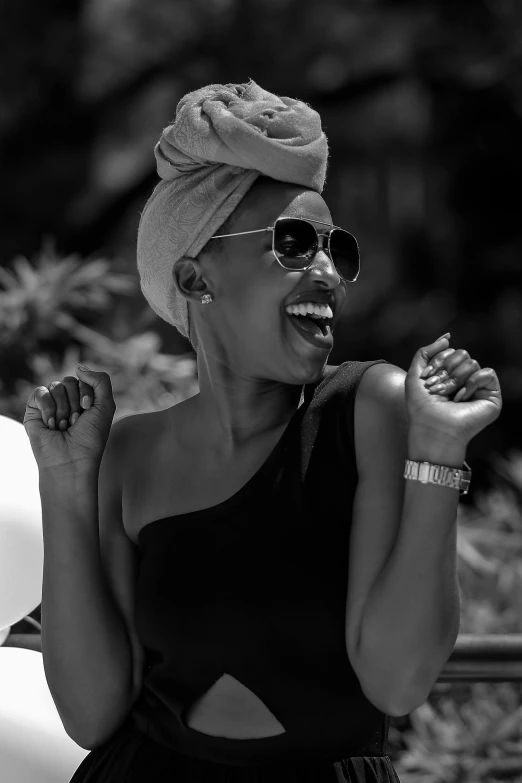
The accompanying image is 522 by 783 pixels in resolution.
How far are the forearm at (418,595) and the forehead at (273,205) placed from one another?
0.41m

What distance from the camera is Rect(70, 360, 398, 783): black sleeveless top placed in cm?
159

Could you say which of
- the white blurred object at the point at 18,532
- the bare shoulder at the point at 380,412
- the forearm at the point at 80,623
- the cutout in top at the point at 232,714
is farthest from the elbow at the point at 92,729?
the bare shoulder at the point at 380,412

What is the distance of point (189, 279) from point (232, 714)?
2.08 feet

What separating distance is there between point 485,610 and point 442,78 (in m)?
5.46

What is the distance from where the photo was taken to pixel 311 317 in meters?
1.65

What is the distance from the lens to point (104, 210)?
8.38 metres

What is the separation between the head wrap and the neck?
0.54 feet

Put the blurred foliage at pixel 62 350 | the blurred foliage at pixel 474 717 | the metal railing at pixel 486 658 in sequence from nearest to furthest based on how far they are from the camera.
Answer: the metal railing at pixel 486 658
the blurred foliage at pixel 474 717
the blurred foliage at pixel 62 350

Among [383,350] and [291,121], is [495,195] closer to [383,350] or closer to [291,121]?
[383,350]

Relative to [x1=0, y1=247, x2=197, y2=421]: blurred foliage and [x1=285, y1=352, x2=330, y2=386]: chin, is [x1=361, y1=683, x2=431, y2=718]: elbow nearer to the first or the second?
[x1=285, y1=352, x2=330, y2=386]: chin

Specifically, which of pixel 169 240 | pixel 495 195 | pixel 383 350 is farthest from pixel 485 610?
pixel 495 195

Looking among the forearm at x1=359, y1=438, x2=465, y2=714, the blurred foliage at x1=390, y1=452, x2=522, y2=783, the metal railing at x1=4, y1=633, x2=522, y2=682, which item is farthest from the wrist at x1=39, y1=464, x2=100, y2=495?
the blurred foliage at x1=390, y1=452, x2=522, y2=783

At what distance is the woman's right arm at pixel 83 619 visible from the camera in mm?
1742

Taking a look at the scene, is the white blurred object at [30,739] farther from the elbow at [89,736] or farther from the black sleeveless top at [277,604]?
the black sleeveless top at [277,604]
